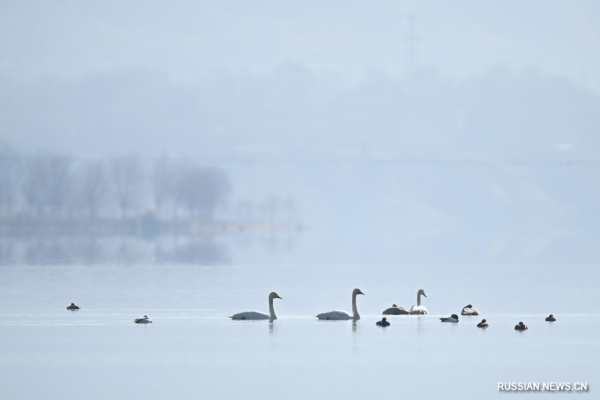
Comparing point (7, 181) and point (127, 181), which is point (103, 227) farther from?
point (127, 181)

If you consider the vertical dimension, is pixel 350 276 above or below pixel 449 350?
above

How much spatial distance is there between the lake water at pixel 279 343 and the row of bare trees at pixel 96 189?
10274 cm

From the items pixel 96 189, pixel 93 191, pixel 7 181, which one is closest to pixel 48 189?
pixel 93 191

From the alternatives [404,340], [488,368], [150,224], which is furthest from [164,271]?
[150,224]

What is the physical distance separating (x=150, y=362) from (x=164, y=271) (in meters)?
33.9

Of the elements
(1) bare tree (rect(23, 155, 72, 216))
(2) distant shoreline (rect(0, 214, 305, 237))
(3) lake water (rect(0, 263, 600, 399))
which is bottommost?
(3) lake water (rect(0, 263, 600, 399))

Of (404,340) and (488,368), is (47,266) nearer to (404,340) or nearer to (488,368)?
(404,340)

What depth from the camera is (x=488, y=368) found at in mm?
25359

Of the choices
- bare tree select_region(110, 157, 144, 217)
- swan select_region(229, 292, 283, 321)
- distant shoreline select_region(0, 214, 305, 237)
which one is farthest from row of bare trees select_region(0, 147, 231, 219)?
swan select_region(229, 292, 283, 321)

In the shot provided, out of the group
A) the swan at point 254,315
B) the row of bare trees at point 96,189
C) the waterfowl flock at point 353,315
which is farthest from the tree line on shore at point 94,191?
the swan at point 254,315

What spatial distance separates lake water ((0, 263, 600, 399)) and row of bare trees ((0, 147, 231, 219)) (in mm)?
102738

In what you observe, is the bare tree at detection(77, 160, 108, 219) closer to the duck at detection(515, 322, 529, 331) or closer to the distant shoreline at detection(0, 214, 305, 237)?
the distant shoreline at detection(0, 214, 305, 237)

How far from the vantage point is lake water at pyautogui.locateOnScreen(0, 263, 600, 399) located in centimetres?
2367

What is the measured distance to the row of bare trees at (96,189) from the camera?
495 ft
